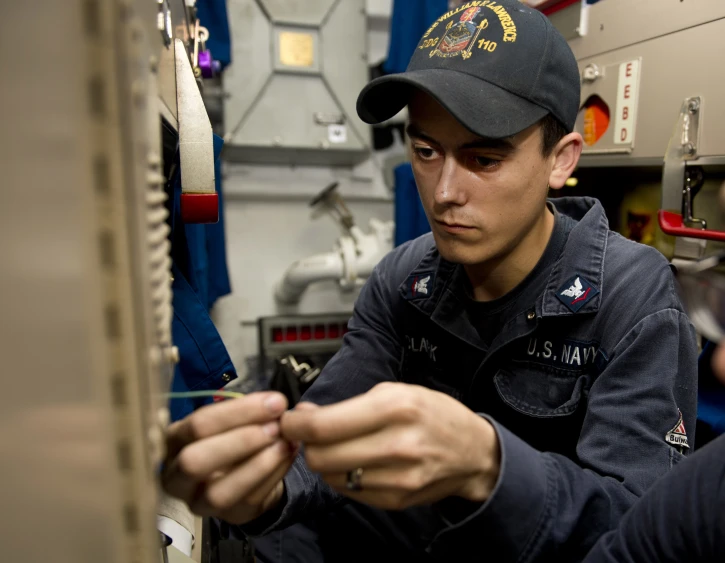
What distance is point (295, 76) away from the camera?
6.73ft

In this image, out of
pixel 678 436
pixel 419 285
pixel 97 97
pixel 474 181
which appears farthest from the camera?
→ pixel 419 285

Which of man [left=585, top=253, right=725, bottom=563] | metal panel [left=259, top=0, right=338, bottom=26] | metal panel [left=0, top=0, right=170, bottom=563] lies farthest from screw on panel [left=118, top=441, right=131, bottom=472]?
A: metal panel [left=259, top=0, right=338, bottom=26]

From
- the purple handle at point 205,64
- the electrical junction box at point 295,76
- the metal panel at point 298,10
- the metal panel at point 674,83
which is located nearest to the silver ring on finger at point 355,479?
the purple handle at point 205,64

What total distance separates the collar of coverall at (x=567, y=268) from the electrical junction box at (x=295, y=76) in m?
1.12

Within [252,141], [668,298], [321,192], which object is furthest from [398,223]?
[668,298]

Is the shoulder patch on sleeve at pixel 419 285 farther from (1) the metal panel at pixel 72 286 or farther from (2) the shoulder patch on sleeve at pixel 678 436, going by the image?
(1) the metal panel at pixel 72 286

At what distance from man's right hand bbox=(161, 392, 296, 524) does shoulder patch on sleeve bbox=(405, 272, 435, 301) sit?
1.95 ft

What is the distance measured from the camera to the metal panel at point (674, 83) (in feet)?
3.94

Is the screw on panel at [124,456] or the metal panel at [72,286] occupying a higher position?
the metal panel at [72,286]

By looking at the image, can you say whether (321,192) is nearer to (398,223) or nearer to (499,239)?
(398,223)

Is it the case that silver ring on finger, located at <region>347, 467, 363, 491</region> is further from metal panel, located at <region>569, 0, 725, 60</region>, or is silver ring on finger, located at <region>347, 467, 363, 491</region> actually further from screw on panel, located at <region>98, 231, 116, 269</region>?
metal panel, located at <region>569, 0, 725, 60</region>

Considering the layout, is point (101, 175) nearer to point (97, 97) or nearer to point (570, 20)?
point (97, 97)

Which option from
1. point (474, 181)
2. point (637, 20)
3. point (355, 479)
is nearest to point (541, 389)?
point (474, 181)

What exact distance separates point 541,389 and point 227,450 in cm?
65
